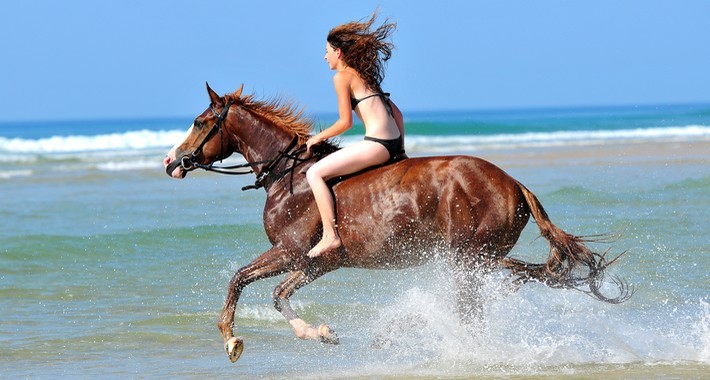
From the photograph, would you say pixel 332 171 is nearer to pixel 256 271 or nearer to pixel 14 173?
pixel 256 271

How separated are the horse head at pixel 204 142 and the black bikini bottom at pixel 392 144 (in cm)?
114

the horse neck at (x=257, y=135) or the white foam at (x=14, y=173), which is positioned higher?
the horse neck at (x=257, y=135)

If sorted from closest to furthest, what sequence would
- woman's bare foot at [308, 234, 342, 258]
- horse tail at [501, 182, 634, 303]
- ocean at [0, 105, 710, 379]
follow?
1. horse tail at [501, 182, 634, 303]
2. woman's bare foot at [308, 234, 342, 258]
3. ocean at [0, 105, 710, 379]

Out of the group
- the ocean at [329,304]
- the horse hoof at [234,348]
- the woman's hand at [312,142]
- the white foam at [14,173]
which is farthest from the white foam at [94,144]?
the horse hoof at [234,348]

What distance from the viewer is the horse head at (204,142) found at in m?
7.35

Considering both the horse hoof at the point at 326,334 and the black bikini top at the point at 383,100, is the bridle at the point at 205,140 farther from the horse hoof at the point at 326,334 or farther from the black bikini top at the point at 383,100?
the horse hoof at the point at 326,334

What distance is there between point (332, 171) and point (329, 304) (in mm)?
2844

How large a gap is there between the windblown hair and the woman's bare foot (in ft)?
3.44

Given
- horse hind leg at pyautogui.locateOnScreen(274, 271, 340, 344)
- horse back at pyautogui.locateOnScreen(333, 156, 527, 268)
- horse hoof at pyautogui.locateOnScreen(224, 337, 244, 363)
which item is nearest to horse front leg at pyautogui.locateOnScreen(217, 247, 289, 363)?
horse hind leg at pyautogui.locateOnScreen(274, 271, 340, 344)

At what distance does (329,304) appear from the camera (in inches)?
374

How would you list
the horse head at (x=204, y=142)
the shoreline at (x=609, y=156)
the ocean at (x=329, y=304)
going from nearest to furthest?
the ocean at (x=329, y=304), the horse head at (x=204, y=142), the shoreline at (x=609, y=156)

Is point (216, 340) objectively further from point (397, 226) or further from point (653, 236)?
point (653, 236)

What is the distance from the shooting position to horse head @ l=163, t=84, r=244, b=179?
7352mm

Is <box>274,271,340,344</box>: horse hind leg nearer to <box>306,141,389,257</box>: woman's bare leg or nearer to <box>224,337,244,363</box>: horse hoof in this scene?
<box>306,141,389,257</box>: woman's bare leg
